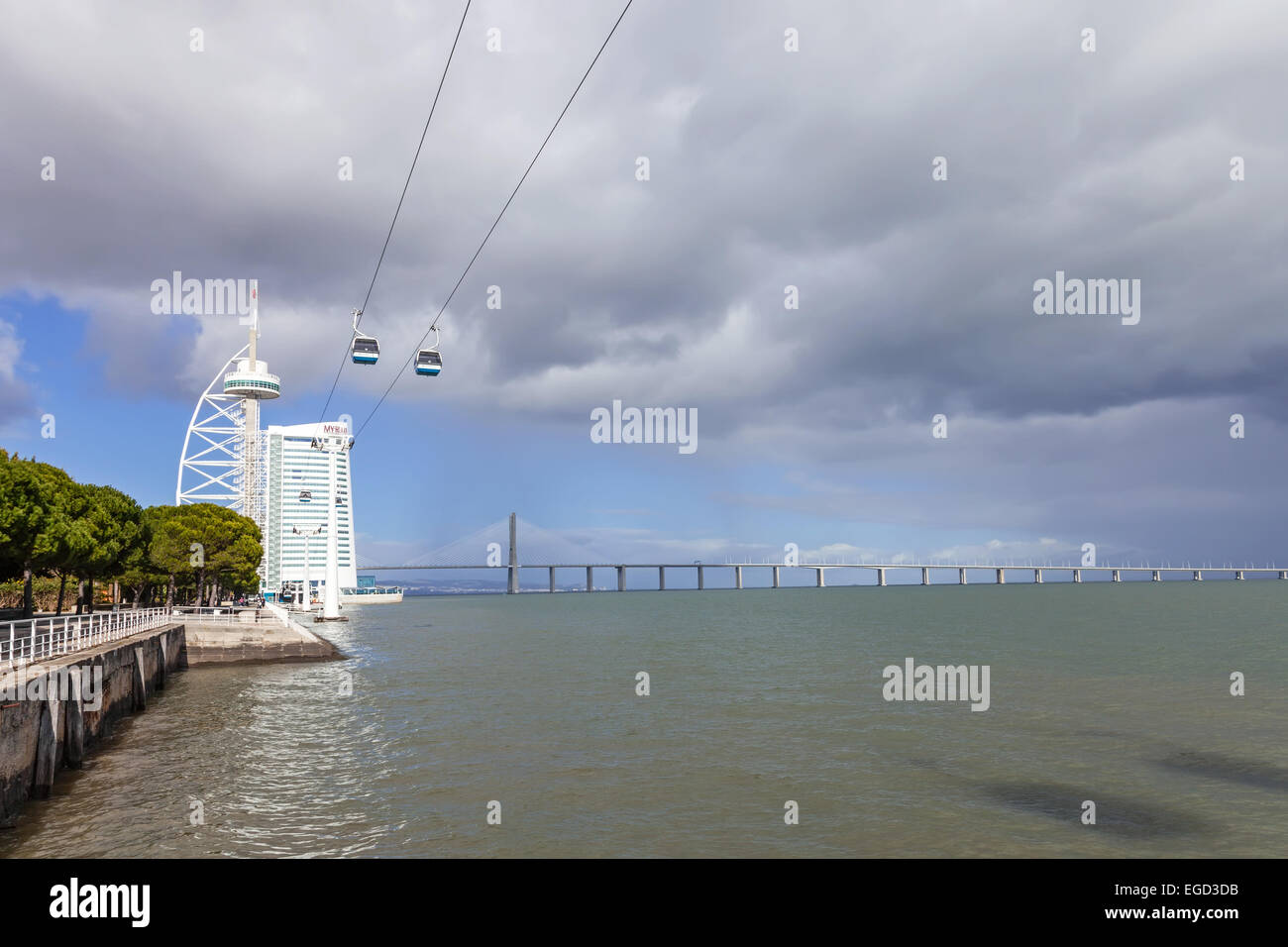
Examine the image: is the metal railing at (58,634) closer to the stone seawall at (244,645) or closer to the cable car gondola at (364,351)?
the stone seawall at (244,645)

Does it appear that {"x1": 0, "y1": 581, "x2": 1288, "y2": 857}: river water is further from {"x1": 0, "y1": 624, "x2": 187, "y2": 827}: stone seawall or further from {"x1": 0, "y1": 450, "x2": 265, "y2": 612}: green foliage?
{"x1": 0, "y1": 450, "x2": 265, "y2": 612}: green foliage

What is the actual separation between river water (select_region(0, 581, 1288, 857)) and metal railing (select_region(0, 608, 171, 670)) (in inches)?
156

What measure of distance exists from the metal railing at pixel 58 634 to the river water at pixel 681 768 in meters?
3.95

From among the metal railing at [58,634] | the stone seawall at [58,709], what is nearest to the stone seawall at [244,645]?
the metal railing at [58,634]

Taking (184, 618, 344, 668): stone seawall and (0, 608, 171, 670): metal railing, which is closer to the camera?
(0, 608, 171, 670): metal railing

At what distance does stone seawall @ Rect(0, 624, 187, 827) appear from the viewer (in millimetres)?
18750

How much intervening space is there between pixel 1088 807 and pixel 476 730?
21.0m

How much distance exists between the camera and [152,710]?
3784 cm

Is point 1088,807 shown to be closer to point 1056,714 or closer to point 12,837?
point 1056,714

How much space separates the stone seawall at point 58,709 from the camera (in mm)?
18750

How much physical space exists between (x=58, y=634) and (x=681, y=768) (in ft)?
115

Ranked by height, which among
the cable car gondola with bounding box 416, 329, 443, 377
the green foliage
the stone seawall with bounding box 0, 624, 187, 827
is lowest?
the stone seawall with bounding box 0, 624, 187, 827

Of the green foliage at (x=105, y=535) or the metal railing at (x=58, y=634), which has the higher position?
the green foliage at (x=105, y=535)

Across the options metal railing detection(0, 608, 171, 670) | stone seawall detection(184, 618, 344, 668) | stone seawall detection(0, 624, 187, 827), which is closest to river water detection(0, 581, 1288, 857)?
stone seawall detection(0, 624, 187, 827)
